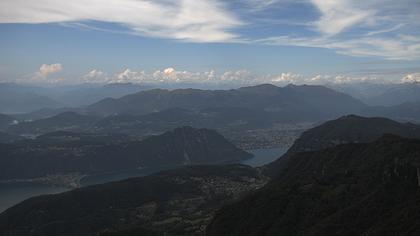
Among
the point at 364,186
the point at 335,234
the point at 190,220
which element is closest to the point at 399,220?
the point at 335,234

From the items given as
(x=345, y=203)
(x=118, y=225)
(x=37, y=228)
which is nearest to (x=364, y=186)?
(x=345, y=203)

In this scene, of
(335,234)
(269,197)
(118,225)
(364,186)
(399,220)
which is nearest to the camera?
(399,220)

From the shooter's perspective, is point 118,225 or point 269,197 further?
point 118,225

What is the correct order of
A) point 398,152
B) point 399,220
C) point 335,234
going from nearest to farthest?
1. point 399,220
2. point 335,234
3. point 398,152

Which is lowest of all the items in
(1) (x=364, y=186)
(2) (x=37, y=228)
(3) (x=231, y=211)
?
(2) (x=37, y=228)

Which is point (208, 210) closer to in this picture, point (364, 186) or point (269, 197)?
point (269, 197)

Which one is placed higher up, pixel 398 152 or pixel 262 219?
pixel 398 152

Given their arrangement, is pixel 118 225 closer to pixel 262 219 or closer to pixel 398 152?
pixel 262 219
